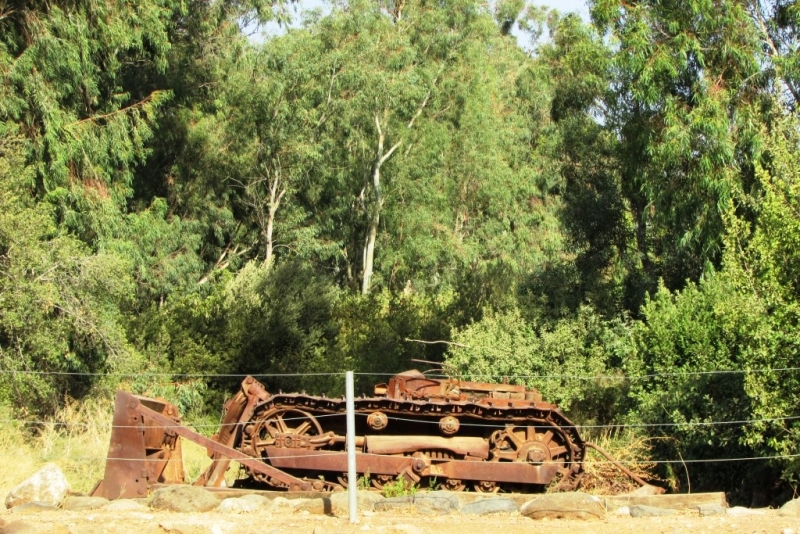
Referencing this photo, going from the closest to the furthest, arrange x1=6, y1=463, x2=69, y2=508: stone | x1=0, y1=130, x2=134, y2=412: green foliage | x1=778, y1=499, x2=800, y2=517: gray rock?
x1=778, y1=499, x2=800, y2=517: gray rock → x1=6, y1=463, x2=69, y2=508: stone → x1=0, y1=130, x2=134, y2=412: green foliage

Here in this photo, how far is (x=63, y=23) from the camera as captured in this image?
19.6m

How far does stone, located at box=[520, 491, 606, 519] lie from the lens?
30.8 feet

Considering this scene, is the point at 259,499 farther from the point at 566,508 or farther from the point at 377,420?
the point at 566,508

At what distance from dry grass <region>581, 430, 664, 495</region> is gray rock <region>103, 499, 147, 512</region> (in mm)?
5756

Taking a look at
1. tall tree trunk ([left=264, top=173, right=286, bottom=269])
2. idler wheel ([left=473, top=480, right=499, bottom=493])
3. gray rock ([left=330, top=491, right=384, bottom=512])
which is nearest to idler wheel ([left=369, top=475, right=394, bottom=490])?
idler wheel ([left=473, top=480, right=499, bottom=493])

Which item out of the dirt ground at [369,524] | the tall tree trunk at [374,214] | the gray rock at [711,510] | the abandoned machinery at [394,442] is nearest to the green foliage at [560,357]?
the abandoned machinery at [394,442]

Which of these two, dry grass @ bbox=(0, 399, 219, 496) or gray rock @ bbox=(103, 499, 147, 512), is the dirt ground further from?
dry grass @ bbox=(0, 399, 219, 496)

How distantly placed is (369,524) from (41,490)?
13.2 ft

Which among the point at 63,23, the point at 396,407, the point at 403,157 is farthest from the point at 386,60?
the point at 396,407

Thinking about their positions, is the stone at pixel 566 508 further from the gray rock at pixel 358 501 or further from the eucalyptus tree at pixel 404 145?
the eucalyptus tree at pixel 404 145

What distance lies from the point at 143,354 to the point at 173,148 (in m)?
13.2

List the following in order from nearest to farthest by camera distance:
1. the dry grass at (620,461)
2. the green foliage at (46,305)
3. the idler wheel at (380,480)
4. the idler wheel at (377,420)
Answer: the idler wheel at (380,480) < the idler wheel at (377,420) < the dry grass at (620,461) < the green foliage at (46,305)

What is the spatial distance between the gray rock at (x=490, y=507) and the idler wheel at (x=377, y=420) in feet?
7.26

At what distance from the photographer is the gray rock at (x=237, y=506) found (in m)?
9.86
